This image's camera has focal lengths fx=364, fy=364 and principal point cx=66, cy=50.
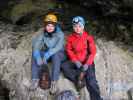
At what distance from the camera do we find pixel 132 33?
310 inches

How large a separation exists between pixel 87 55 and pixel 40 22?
210 cm

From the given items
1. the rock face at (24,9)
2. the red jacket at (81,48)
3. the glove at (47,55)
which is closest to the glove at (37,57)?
the glove at (47,55)

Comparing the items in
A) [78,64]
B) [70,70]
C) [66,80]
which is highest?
[78,64]

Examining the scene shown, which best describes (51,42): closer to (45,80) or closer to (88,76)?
(45,80)

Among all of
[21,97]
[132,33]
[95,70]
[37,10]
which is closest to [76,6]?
[37,10]

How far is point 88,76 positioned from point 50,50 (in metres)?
0.86

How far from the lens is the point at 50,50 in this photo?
6.80m

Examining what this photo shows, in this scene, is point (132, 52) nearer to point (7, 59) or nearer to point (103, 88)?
point (103, 88)

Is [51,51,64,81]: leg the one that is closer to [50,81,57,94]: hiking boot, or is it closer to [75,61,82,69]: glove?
[50,81,57,94]: hiking boot

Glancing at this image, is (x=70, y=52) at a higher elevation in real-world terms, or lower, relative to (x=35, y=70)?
higher

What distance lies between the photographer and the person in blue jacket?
6699 millimetres

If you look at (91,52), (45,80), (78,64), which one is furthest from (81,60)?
(45,80)

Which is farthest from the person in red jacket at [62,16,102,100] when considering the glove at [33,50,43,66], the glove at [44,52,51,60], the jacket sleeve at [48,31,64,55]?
the glove at [33,50,43,66]

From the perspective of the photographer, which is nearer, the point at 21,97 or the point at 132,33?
the point at 21,97
